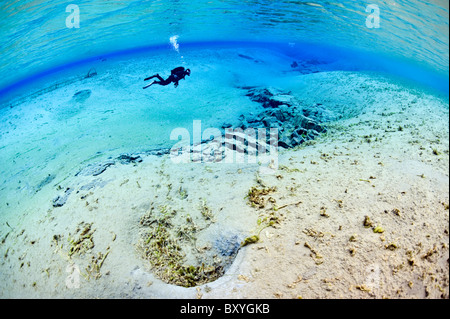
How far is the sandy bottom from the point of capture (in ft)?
7.94

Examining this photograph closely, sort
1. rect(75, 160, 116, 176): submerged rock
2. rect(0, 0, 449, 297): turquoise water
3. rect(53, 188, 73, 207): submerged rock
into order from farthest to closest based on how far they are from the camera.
Result: rect(75, 160, 116, 176): submerged rock
rect(53, 188, 73, 207): submerged rock
rect(0, 0, 449, 297): turquoise water

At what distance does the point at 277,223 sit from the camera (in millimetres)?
3166

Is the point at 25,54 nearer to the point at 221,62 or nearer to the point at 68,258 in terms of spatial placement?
the point at 221,62

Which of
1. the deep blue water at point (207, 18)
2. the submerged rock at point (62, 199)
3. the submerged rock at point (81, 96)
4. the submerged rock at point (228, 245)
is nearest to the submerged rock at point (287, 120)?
the submerged rock at point (228, 245)

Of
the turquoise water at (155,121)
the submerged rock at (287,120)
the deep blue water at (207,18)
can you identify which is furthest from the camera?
the deep blue water at (207,18)

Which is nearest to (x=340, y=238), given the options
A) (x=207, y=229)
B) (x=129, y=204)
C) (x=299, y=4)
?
(x=207, y=229)

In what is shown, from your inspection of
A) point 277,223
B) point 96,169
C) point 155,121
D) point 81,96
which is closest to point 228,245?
point 277,223

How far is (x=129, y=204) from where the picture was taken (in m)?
4.12

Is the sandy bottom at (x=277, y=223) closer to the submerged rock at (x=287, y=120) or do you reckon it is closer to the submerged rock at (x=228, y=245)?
the submerged rock at (x=228, y=245)

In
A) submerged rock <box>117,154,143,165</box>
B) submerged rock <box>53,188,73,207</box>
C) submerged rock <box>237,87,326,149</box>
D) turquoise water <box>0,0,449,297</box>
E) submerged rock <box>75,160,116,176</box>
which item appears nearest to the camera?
turquoise water <box>0,0,449,297</box>

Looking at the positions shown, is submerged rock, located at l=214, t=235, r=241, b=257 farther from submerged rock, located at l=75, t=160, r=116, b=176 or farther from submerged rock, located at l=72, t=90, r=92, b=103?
submerged rock, located at l=72, t=90, r=92, b=103

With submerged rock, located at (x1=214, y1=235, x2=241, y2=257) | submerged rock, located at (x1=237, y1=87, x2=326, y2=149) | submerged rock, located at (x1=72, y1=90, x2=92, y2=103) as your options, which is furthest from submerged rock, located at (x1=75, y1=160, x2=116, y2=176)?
submerged rock, located at (x1=72, y1=90, x2=92, y2=103)

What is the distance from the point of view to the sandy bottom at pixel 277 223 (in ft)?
7.94
